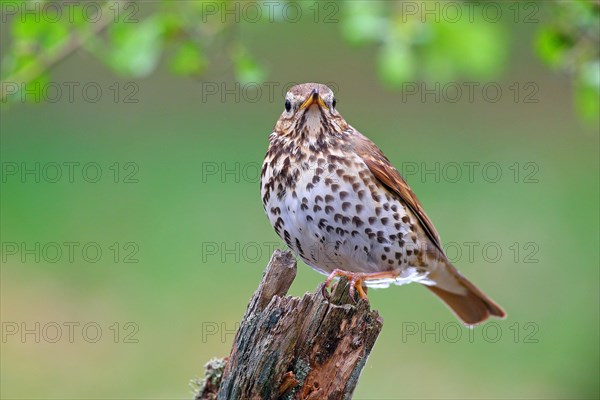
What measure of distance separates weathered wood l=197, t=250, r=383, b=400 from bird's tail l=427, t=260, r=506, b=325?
138cm

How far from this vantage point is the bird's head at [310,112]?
4664mm

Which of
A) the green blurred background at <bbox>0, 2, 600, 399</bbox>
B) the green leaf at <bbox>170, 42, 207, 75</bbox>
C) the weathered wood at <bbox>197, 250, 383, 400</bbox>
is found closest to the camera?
the weathered wood at <bbox>197, 250, 383, 400</bbox>

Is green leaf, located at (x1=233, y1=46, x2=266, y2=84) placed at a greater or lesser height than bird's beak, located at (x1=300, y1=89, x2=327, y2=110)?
greater

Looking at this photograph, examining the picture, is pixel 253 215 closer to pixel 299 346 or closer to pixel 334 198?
pixel 334 198

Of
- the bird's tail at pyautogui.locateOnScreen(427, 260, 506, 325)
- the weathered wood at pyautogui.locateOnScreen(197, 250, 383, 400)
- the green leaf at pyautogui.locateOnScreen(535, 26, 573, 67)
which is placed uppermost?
the green leaf at pyautogui.locateOnScreen(535, 26, 573, 67)

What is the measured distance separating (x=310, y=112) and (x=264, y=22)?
2.63 feet

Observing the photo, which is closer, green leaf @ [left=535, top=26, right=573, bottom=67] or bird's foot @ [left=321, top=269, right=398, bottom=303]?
bird's foot @ [left=321, top=269, right=398, bottom=303]

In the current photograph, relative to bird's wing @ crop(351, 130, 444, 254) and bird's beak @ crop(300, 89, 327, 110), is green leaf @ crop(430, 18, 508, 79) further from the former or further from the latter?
bird's beak @ crop(300, 89, 327, 110)

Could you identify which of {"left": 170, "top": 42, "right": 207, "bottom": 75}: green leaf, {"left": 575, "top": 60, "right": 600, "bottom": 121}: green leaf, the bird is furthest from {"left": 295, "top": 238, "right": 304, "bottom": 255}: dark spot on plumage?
{"left": 575, "top": 60, "right": 600, "bottom": 121}: green leaf

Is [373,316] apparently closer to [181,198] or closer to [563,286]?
[563,286]

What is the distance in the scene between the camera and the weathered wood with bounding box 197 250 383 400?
155 inches

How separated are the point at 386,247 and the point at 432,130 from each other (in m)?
8.11

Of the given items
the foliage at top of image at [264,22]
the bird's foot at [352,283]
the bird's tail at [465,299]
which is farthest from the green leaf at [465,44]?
the bird's foot at [352,283]

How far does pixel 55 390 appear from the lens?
7262 mm
